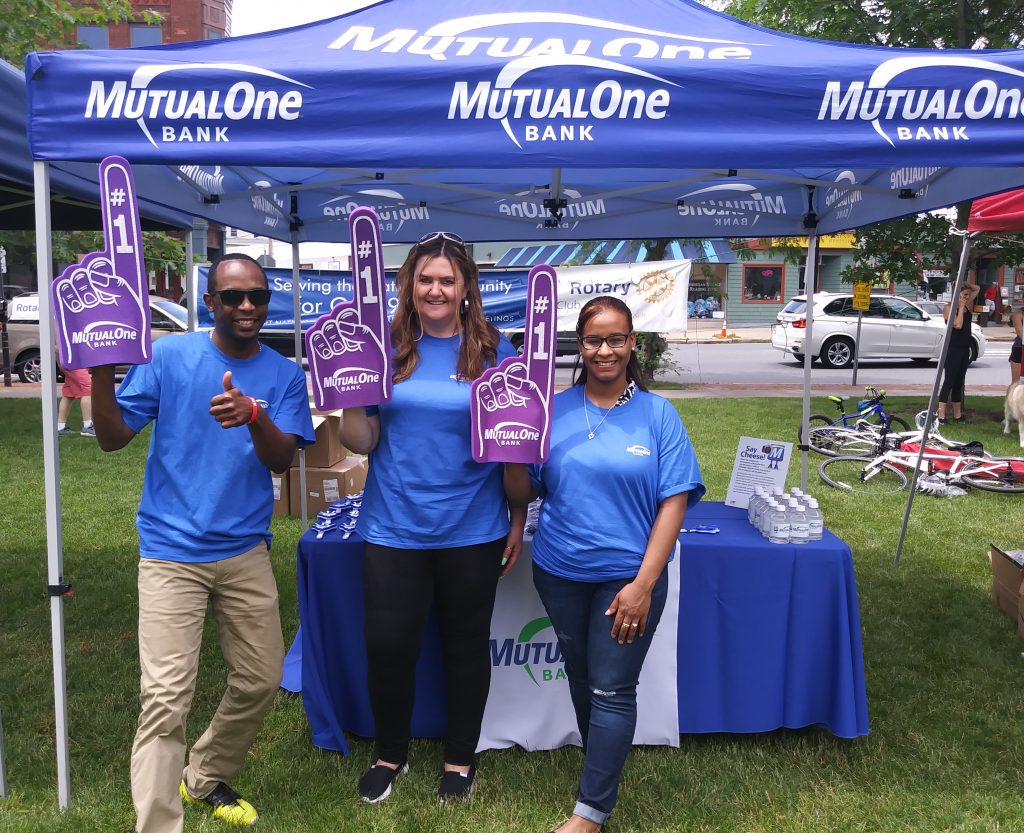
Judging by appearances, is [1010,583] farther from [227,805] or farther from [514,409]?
[227,805]

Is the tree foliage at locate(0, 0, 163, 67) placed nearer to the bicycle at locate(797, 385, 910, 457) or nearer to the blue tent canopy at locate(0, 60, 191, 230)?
the blue tent canopy at locate(0, 60, 191, 230)

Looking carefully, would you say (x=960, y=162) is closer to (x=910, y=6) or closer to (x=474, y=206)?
(x=474, y=206)

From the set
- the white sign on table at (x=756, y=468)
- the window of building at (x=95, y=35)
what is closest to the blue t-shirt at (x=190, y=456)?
Answer: the white sign on table at (x=756, y=468)

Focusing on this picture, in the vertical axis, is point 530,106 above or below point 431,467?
above

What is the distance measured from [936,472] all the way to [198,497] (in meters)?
6.43

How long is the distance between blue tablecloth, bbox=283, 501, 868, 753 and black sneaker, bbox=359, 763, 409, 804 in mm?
314

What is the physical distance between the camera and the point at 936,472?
7.01m

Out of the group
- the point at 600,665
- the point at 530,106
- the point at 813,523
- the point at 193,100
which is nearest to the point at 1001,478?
the point at 813,523

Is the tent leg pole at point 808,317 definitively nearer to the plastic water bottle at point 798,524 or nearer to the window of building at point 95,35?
the plastic water bottle at point 798,524

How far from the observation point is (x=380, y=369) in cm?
239

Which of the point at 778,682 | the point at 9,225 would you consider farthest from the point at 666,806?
the point at 9,225

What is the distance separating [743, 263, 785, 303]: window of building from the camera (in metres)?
31.4

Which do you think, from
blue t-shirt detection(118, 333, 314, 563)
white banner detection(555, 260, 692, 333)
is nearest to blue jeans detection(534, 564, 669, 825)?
blue t-shirt detection(118, 333, 314, 563)

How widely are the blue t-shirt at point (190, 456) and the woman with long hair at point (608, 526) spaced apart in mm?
790
